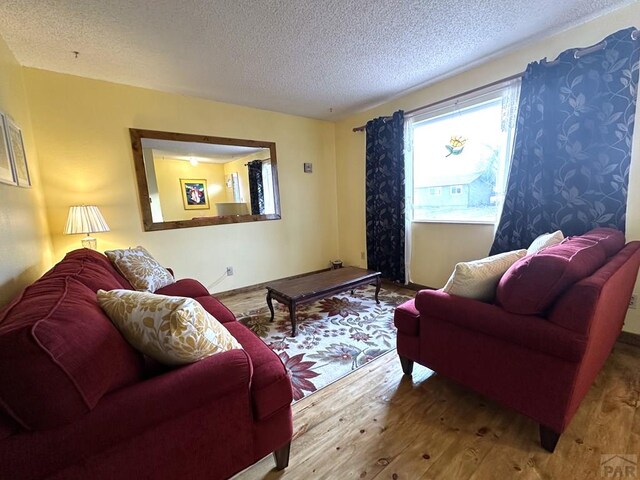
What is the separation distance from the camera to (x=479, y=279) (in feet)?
4.75

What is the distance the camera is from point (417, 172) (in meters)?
3.33

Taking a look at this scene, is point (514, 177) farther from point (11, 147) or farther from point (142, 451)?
point (11, 147)

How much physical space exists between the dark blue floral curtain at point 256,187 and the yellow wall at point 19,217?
6.55 ft

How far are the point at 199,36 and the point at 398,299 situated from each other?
3028mm

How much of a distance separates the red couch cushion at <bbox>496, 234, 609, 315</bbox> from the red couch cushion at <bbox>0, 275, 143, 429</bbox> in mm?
1539

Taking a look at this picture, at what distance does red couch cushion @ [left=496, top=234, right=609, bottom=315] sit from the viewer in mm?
1151

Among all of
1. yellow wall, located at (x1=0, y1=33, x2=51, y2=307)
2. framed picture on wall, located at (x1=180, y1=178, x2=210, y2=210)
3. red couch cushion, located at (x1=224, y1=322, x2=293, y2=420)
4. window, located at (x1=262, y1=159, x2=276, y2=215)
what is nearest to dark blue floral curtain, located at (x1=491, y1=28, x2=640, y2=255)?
red couch cushion, located at (x1=224, y1=322, x2=293, y2=420)

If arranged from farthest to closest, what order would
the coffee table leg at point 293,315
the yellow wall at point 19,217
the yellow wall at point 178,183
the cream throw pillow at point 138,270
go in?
1. the yellow wall at point 178,183
2. the coffee table leg at point 293,315
3. the cream throw pillow at point 138,270
4. the yellow wall at point 19,217

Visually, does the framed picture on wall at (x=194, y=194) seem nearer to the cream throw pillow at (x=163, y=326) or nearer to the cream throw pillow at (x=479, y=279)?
the cream throw pillow at (x=163, y=326)

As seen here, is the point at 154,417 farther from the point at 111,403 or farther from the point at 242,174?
the point at 242,174

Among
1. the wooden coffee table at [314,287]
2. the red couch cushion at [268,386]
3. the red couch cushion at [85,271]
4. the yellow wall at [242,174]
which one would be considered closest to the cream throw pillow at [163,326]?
the red couch cushion at [268,386]

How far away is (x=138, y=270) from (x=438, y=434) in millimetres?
2231

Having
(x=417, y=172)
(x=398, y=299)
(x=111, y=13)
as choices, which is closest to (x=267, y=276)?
(x=398, y=299)

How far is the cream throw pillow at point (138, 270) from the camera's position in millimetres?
2064
